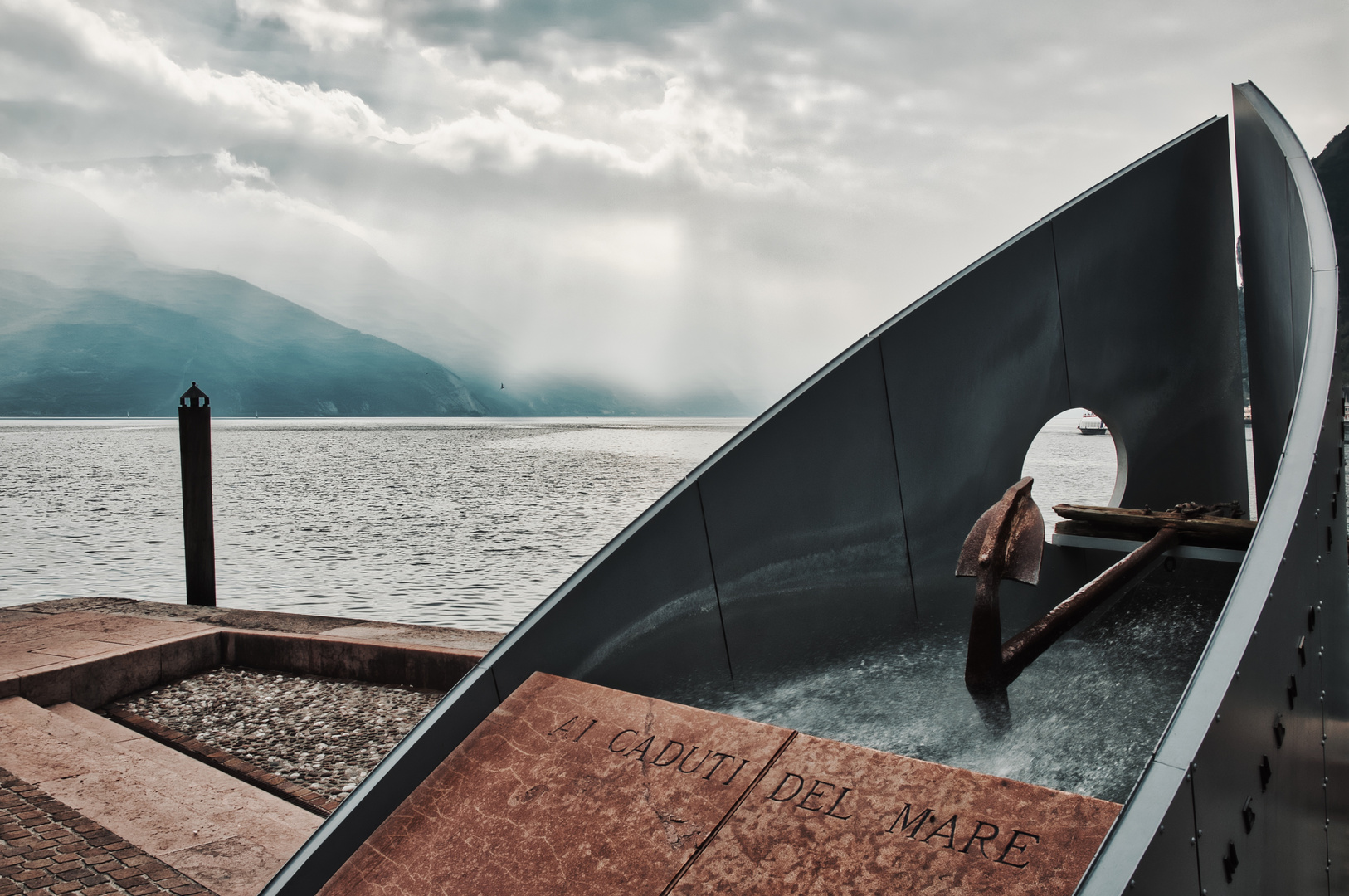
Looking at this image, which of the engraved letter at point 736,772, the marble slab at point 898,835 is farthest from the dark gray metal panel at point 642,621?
the marble slab at point 898,835

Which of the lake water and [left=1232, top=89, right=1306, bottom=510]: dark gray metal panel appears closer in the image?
[left=1232, top=89, right=1306, bottom=510]: dark gray metal panel

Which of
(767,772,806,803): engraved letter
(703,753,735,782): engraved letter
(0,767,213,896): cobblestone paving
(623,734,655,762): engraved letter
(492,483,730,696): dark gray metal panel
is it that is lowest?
(0,767,213,896): cobblestone paving

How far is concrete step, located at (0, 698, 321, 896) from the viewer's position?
334cm

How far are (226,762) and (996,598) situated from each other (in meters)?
4.22

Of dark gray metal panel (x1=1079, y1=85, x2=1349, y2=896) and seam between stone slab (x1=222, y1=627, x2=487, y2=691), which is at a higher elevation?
dark gray metal panel (x1=1079, y1=85, x2=1349, y2=896)

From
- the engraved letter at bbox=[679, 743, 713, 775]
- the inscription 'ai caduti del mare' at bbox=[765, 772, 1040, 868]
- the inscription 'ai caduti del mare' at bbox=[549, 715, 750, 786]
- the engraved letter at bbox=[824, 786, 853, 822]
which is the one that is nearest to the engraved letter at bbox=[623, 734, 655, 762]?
the inscription 'ai caduti del mare' at bbox=[549, 715, 750, 786]

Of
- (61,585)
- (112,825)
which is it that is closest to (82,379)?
(61,585)

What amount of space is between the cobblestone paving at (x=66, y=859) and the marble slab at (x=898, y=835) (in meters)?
2.10

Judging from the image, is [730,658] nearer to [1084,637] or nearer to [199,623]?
[1084,637]

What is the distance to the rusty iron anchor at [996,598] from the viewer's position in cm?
312

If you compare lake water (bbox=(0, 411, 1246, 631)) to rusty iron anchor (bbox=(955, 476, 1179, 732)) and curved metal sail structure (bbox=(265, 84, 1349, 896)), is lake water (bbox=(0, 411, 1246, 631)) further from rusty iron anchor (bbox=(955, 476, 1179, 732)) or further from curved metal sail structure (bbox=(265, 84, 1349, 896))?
rusty iron anchor (bbox=(955, 476, 1179, 732))

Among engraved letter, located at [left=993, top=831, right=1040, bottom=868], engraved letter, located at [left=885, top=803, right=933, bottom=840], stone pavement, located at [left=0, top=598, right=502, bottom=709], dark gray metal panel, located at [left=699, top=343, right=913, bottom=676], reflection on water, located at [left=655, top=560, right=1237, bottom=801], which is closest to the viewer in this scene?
engraved letter, located at [left=993, top=831, right=1040, bottom=868]

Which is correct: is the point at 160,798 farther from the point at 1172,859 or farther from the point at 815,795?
the point at 1172,859

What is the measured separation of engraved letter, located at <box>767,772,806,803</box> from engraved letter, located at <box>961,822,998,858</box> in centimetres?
44
